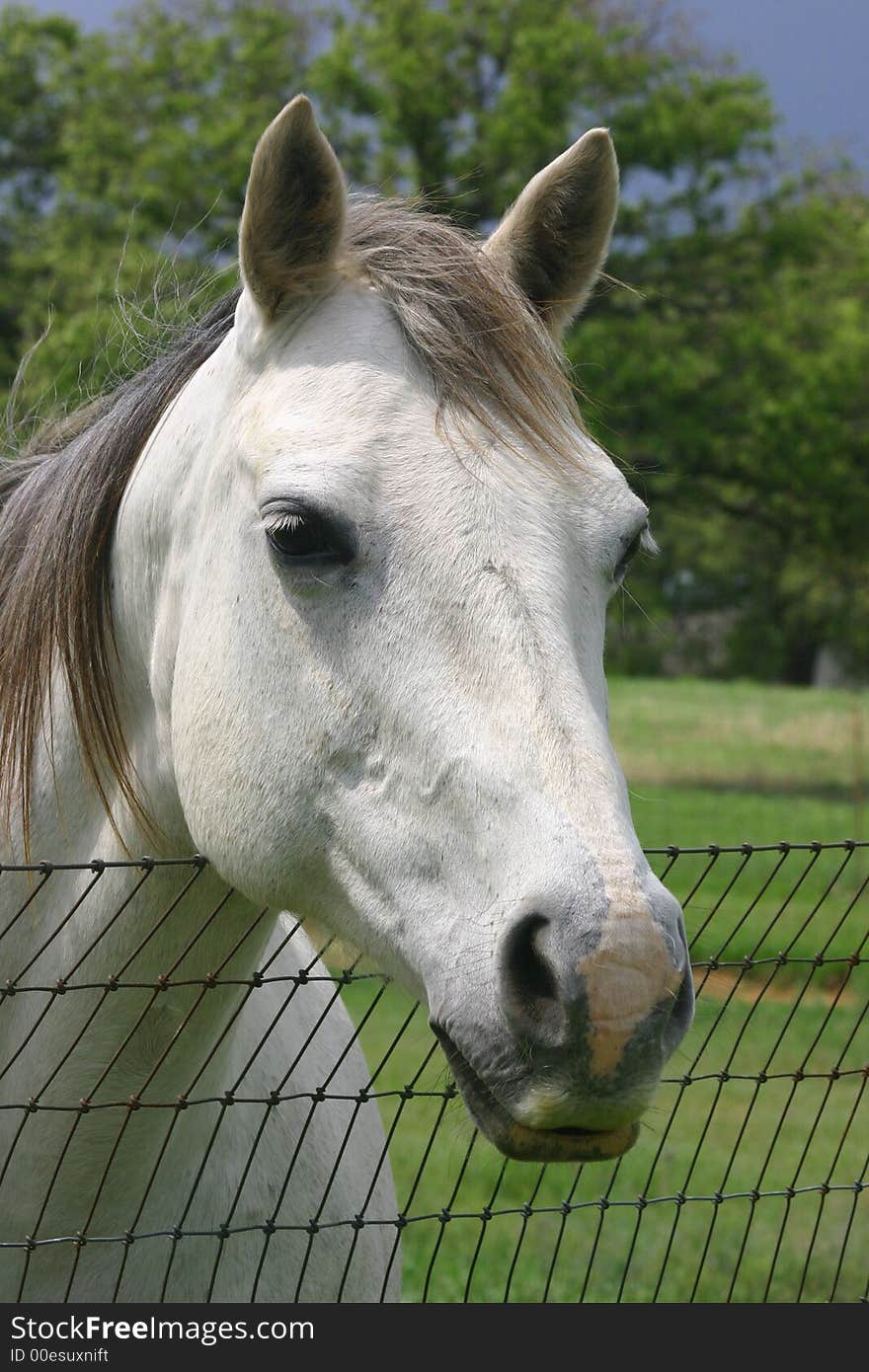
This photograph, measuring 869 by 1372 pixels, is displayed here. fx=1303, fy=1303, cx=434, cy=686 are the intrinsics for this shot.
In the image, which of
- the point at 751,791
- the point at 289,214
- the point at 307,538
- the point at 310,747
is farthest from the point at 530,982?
the point at 751,791

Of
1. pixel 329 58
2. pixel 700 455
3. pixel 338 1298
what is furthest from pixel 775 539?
pixel 338 1298

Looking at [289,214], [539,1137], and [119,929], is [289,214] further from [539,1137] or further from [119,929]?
[539,1137]

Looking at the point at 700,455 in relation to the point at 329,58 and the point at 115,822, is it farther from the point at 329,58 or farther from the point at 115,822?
the point at 115,822

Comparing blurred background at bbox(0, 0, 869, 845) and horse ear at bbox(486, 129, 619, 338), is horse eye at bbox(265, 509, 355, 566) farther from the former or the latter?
blurred background at bbox(0, 0, 869, 845)

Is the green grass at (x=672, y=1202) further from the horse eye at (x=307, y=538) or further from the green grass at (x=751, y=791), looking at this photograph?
the horse eye at (x=307, y=538)

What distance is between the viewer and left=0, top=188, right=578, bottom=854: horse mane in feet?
6.62

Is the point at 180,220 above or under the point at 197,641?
under

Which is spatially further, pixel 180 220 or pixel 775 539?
pixel 775 539

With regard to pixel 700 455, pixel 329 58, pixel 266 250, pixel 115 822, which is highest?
pixel 266 250

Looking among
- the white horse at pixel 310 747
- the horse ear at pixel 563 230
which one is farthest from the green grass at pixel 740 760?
the white horse at pixel 310 747

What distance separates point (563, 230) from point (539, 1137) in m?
1.60

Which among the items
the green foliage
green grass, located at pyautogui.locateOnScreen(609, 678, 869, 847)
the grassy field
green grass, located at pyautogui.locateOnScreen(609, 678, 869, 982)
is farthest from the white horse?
the green foliage
